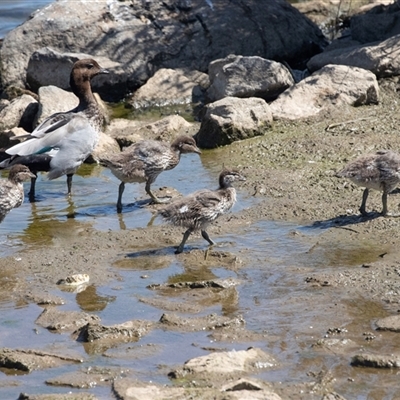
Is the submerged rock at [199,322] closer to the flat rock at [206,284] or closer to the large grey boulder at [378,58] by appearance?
the flat rock at [206,284]

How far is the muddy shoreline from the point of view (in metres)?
6.77

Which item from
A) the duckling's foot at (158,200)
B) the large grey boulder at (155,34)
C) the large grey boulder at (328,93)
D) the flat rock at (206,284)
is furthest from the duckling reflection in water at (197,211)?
the large grey boulder at (155,34)

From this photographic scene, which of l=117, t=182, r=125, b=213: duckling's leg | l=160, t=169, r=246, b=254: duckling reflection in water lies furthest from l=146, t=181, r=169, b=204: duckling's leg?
l=160, t=169, r=246, b=254: duckling reflection in water

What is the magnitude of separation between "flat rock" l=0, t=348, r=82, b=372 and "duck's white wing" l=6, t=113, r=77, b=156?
521 centimetres

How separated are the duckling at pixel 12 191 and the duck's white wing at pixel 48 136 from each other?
1491 mm

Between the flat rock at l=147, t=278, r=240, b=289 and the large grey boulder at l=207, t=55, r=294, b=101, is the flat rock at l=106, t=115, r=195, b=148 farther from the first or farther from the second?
the flat rock at l=147, t=278, r=240, b=289

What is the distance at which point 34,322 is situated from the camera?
7.56 m

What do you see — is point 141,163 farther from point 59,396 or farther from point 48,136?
point 59,396

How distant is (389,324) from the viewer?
705 centimetres

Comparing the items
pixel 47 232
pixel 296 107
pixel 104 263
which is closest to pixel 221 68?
pixel 296 107

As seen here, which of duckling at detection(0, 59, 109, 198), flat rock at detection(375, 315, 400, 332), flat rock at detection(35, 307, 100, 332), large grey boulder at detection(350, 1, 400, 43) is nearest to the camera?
flat rock at detection(375, 315, 400, 332)

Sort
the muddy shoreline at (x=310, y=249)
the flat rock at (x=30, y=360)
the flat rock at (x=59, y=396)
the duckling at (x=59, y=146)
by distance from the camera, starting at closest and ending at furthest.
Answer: the flat rock at (x=59, y=396)
the flat rock at (x=30, y=360)
the muddy shoreline at (x=310, y=249)
the duckling at (x=59, y=146)

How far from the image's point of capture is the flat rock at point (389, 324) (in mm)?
6992

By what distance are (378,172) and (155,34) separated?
7856mm
